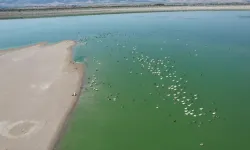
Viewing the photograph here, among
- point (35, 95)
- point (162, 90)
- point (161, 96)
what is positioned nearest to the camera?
point (161, 96)

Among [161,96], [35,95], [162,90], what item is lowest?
[161,96]

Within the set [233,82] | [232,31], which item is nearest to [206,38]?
[232,31]

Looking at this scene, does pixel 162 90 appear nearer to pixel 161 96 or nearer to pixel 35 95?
pixel 161 96

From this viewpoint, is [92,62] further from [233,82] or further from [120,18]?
[120,18]

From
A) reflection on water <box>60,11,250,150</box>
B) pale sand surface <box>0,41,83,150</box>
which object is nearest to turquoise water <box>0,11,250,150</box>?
reflection on water <box>60,11,250,150</box>

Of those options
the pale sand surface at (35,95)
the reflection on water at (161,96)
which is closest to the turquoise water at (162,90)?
the reflection on water at (161,96)

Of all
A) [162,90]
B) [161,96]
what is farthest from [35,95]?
[162,90]

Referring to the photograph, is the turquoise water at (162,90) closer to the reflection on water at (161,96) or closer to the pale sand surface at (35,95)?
the reflection on water at (161,96)

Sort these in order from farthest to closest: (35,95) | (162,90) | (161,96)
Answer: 1. (35,95)
2. (162,90)
3. (161,96)
